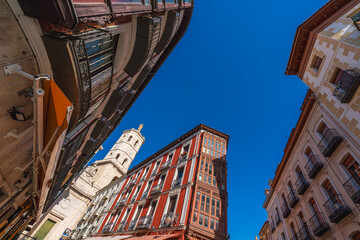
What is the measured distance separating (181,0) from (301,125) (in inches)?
646

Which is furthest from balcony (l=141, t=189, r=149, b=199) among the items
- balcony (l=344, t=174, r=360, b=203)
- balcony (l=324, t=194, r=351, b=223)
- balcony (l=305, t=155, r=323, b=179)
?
balcony (l=344, t=174, r=360, b=203)

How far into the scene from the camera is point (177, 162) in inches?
922

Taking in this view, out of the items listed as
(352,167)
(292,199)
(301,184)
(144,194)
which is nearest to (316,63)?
(352,167)

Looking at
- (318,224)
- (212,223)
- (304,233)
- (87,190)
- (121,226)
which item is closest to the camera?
(318,224)

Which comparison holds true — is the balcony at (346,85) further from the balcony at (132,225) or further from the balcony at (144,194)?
the balcony at (144,194)

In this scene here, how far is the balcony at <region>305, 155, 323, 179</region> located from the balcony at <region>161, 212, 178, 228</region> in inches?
473

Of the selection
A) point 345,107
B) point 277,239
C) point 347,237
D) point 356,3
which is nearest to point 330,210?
point 347,237

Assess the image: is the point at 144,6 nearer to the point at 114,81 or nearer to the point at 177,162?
the point at 114,81

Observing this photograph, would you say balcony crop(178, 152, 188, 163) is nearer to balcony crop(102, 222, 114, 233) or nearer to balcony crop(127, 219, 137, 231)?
balcony crop(127, 219, 137, 231)

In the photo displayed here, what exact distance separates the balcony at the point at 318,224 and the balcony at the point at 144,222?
13.9 meters

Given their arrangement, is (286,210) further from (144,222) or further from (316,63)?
(144,222)

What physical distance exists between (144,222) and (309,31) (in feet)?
75.9

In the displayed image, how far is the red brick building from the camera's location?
1515cm

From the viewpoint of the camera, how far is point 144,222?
1722cm
